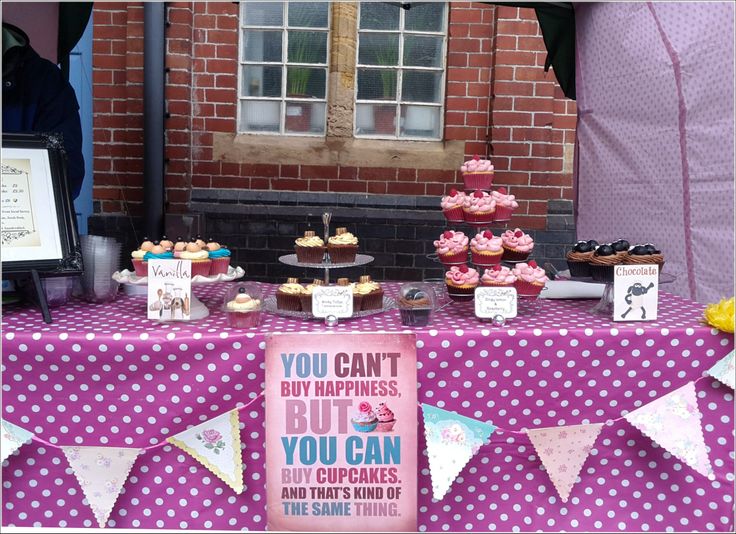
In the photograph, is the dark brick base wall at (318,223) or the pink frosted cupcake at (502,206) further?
the dark brick base wall at (318,223)

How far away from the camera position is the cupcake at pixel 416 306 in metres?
2.15

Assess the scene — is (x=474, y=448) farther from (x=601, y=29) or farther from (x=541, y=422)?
(x=601, y=29)

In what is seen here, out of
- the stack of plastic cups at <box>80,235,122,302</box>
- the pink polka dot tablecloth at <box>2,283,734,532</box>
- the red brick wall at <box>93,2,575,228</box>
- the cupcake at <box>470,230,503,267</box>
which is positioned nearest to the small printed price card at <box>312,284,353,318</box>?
the pink polka dot tablecloth at <box>2,283,734,532</box>

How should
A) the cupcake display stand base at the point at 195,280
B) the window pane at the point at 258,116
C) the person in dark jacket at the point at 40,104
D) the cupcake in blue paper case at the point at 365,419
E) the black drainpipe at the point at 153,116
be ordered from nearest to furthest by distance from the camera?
the cupcake in blue paper case at the point at 365,419 → the cupcake display stand base at the point at 195,280 → the person in dark jacket at the point at 40,104 → the black drainpipe at the point at 153,116 → the window pane at the point at 258,116

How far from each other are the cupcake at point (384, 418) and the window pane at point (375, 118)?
3380 mm

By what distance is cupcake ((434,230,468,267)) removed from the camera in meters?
2.43

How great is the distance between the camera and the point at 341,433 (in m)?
2.10

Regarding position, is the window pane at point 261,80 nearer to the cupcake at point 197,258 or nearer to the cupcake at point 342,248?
the cupcake at point 342,248

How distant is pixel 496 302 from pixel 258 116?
3502 mm

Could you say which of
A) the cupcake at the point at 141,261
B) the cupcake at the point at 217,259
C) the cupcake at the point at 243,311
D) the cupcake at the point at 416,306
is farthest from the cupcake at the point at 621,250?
the cupcake at the point at 141,261

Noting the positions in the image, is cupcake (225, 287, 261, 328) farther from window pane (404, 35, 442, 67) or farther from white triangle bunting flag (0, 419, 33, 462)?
window pane (404, 35, 442, 67)

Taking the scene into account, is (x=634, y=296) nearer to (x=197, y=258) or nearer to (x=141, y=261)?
(x=197, y=258)

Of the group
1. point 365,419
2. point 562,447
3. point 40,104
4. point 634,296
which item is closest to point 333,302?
point 365,419

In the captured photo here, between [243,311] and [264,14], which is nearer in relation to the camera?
[243,311]
